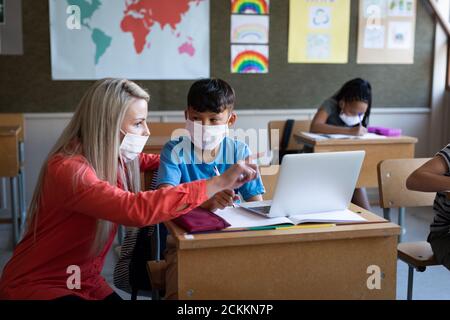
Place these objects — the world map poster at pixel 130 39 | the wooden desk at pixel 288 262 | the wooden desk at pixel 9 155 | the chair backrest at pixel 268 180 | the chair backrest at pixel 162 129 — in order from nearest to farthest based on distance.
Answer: the wooden desk at pixel 288 262
the chair backrest at pixel 268 180
the wooden desk at pixel 9 155
the chair backrest at pixel 162 129
the world map poster at pixel 130 39

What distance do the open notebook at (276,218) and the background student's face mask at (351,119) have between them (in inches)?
88.6

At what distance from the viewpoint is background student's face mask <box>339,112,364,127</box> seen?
384 cm

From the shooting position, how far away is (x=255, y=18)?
447 centimetres

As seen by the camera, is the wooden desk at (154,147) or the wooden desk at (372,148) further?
the wooden desk at (372,148)

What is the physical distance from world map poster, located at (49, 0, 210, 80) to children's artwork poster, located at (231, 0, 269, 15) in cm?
22

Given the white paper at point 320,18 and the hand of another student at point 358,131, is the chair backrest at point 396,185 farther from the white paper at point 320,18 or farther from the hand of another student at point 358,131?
the white paper at point 320,18

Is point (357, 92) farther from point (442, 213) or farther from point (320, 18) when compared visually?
point (442, 213)

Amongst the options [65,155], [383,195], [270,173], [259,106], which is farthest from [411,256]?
[259,106]

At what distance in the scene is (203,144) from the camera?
1.87 metres

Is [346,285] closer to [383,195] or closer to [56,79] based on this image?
[383,195]

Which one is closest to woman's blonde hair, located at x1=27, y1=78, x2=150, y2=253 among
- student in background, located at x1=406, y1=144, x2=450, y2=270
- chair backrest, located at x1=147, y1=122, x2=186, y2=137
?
student in background, located at x1=406, y1=144, x2=450, y2=270

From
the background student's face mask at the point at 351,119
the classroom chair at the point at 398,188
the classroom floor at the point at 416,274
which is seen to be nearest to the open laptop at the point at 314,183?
the classroom chair at the point at 398,188

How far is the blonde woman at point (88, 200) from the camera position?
4.73 feet

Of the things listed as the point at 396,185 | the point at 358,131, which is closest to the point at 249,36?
the point at 358,131
